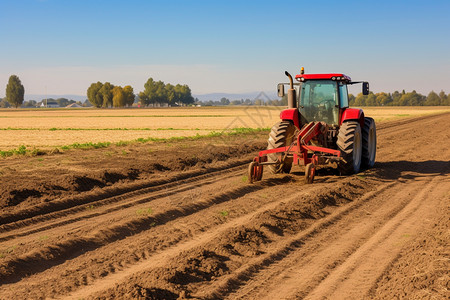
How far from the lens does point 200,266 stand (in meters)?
5.55

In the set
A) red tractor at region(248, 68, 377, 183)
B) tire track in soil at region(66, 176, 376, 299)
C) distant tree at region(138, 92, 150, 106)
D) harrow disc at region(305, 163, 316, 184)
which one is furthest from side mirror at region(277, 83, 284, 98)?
distant tree at region(138, 92, 150, 106)

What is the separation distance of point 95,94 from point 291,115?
136 m

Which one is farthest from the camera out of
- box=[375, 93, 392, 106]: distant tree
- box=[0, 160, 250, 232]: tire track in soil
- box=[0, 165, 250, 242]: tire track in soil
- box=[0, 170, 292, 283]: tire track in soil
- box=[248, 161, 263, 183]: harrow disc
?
box=[375, 93, 392, 106]: distant tree

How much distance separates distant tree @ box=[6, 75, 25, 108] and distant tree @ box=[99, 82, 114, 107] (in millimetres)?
27603

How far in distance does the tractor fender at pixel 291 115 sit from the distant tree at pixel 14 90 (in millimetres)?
149632

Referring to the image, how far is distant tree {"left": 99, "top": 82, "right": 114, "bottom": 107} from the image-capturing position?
13975cm

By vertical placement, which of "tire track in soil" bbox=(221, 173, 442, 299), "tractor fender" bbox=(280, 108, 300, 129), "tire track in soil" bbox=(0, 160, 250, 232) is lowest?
"tire track in soil" bbox=(221, 173, 442, 299)

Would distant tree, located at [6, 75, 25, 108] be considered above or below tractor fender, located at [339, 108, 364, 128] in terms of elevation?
above

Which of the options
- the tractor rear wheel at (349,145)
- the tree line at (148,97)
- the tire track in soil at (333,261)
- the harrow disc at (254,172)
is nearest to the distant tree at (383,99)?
the tree line at (148,97)

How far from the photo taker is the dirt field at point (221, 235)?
16.6 ft

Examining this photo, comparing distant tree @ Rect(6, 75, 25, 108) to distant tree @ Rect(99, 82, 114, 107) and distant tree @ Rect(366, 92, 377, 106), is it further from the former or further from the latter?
distant tree @ Rect(366, 92, 377, 106)

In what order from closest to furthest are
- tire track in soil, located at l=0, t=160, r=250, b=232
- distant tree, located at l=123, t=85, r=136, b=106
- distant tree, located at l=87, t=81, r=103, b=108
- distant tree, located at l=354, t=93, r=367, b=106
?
1. tire track in soil, located at l=0, t=160, r=250, b=232
2. distant tree, located at l=87, t=81, r=103, b=108
3. distant tree, located at l=123, t=85, r=136, b=106
4. distant tree, located at l=354, t=93, r=367, b=106

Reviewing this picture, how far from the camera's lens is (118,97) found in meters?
139

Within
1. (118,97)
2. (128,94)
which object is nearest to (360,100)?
(128,94)
